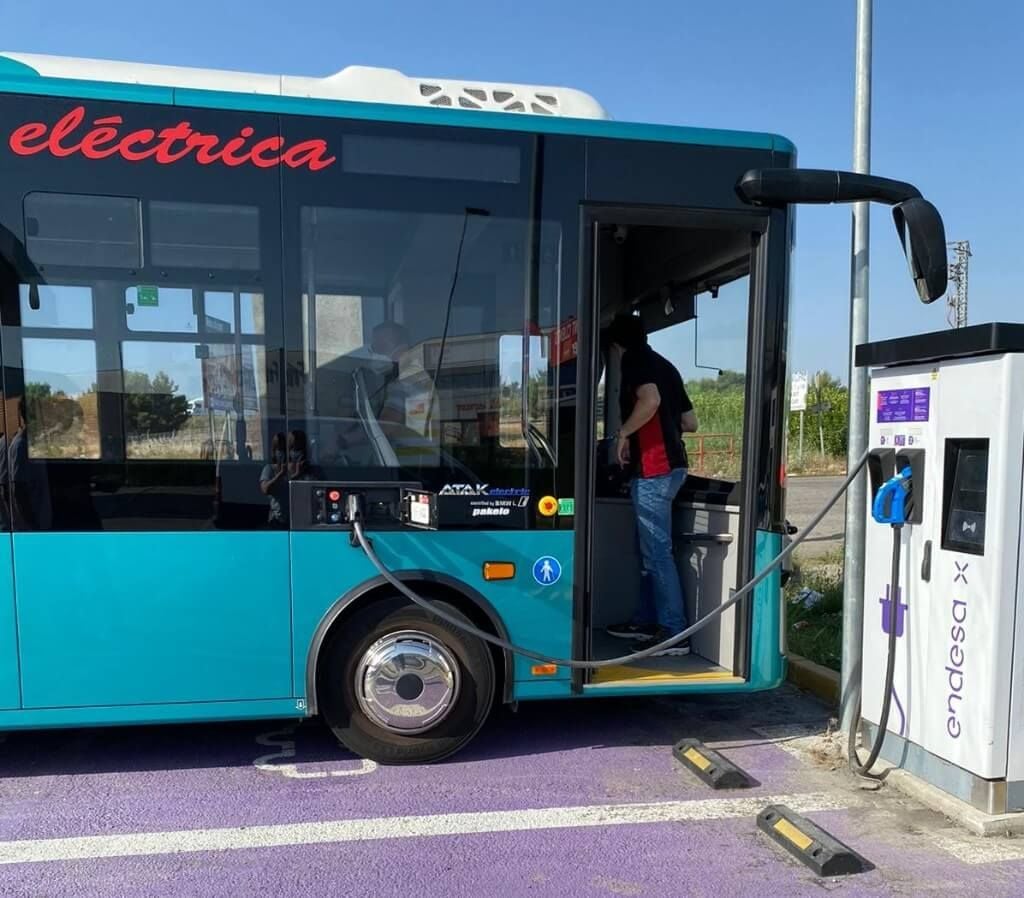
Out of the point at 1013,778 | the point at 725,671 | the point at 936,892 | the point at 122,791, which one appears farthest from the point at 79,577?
the point at 1013,778

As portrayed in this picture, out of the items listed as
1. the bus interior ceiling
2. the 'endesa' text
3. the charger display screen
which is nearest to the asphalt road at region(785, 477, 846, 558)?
the bus interior ceiling

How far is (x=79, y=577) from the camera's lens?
11.1 ft

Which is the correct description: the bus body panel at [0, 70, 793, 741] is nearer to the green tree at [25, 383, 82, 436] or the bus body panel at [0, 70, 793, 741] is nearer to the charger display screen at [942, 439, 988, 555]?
the green tree at [25, 383, 82, 436]

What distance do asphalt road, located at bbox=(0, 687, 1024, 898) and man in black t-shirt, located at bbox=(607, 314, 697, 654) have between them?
65cm

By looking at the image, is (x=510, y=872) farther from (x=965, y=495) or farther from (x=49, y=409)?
(x=49, y=409)

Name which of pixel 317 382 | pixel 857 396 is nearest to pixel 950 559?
pixel 857 396

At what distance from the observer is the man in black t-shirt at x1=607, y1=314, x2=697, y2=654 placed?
14.8 ft

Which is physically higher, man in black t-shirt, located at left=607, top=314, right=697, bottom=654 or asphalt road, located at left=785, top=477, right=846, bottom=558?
man in black t-shirt, located at left=607, top=314, right=697, bottom=654

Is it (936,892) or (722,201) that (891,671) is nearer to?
(936,892)

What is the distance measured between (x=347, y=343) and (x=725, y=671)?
2525 mm

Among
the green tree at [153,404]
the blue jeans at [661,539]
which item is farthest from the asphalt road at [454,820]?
the green tree at [153,404]

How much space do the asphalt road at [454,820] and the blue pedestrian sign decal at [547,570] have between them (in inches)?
35.6

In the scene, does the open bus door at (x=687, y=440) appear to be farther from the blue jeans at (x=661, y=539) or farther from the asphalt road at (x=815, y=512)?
the asphalt road at (x=815, y=512)

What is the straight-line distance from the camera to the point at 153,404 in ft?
11.2
